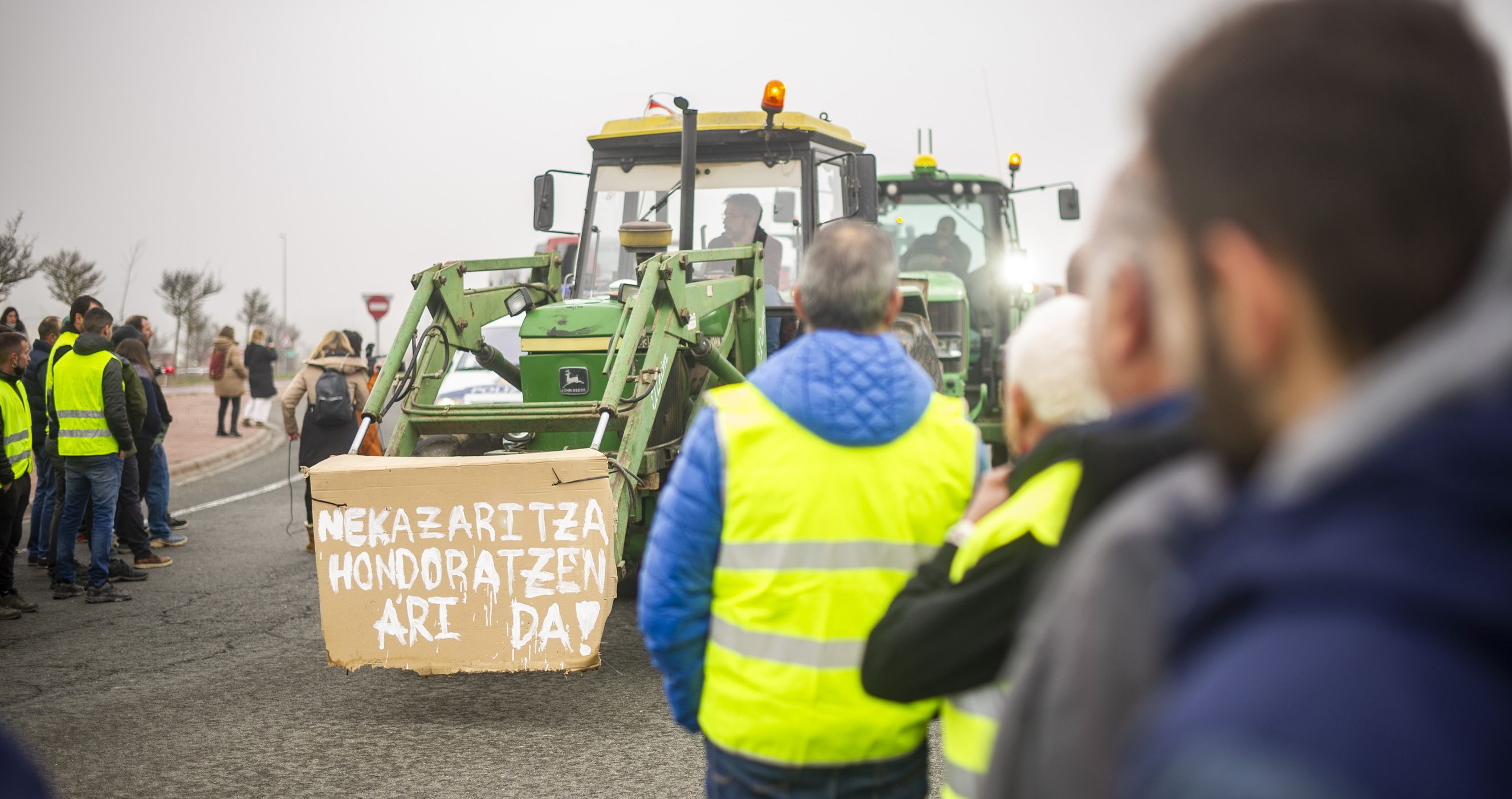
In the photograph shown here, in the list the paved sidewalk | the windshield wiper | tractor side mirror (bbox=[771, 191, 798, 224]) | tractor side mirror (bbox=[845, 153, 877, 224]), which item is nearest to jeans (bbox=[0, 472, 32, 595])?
the windshield wiper

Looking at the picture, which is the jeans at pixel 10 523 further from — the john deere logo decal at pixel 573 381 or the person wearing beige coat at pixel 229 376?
the person wearing beige coat at pixel 229 376

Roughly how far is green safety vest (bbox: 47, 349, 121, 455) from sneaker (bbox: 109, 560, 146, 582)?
997 millimetres

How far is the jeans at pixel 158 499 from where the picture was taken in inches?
398

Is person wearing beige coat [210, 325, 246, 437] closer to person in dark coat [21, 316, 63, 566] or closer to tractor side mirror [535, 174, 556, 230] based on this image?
person in dark coat [21, 316, 63, 566]

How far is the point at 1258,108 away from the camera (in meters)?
0.75

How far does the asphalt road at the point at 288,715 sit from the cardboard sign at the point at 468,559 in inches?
15.2

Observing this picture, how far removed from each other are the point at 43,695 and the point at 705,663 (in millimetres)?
4799

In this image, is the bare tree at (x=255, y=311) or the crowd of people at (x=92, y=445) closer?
the crowd of people at (x=92, y=445)

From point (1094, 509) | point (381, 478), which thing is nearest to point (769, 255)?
point (381, 478)

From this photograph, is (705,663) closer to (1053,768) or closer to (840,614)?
(840,614)

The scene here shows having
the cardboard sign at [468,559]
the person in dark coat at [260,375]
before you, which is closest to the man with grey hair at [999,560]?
the cardboard sign at [468,559]

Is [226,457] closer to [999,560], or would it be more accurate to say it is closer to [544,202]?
[544,202]

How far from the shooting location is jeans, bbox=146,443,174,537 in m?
10.1

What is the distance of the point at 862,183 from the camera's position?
7770 millimetres
